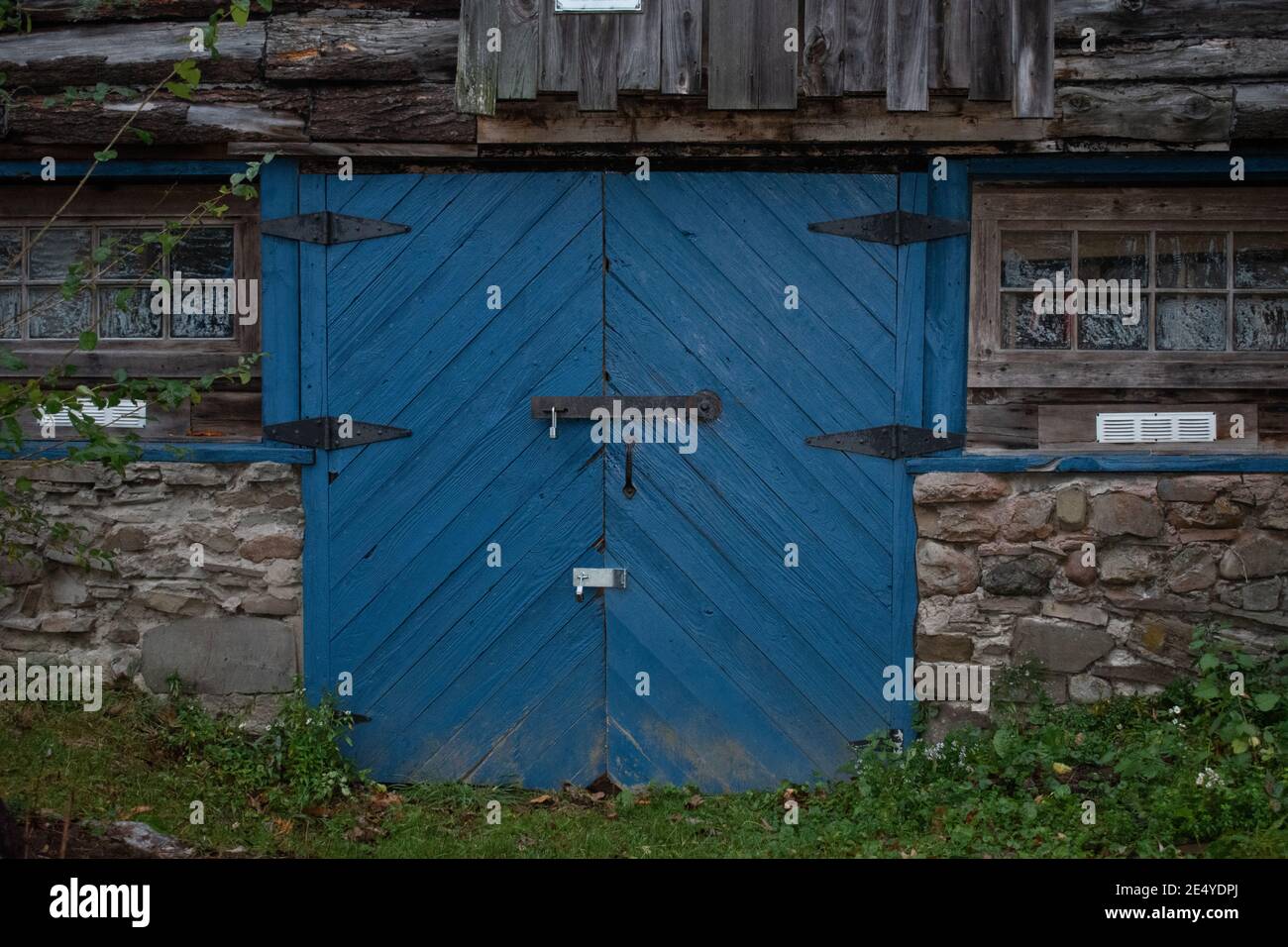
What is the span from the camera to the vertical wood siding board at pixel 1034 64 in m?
4.81

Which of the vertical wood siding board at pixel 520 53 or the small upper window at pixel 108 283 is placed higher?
the vertical wood siding board at pixel 520 53

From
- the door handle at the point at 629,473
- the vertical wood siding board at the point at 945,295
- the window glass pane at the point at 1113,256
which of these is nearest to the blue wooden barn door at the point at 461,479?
the door handle at the point at 629,473

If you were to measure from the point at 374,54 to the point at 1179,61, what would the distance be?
3371 mm

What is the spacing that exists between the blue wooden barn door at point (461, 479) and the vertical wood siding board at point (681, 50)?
0.57 m

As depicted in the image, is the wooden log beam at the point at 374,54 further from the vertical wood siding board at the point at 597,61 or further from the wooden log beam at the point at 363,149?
the vertical wood siding board at the point at 597,61

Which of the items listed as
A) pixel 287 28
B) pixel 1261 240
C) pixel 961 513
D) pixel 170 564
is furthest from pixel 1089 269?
pixel 170 564

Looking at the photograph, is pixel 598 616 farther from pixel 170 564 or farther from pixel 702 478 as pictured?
pixel 170 564

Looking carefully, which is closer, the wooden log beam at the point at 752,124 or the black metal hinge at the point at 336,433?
the wooden log beam at the point at 752,124

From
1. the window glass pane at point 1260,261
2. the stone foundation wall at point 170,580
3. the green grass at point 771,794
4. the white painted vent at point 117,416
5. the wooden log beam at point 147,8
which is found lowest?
the green grass at point 771,794

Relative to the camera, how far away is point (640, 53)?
4.82 meters

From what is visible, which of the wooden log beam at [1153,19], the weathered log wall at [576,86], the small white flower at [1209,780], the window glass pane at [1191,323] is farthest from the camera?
the window glass pane at [1191,323]

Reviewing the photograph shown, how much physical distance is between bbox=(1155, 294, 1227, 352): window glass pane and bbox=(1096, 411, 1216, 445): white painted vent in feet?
1.02

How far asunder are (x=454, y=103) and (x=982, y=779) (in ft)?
11.4
